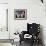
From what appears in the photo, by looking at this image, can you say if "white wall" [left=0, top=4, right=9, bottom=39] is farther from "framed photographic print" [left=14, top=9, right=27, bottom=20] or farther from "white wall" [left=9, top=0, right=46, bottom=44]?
"framed photographic print" [left=14, top=9, right=27, bottom=20]

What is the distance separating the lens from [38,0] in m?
5.31

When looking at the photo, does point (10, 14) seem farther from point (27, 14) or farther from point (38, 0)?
point (38, 0)

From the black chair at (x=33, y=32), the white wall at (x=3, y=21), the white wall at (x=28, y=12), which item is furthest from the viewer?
the white wall at (x=3, y=21)

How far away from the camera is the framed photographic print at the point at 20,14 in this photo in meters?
5.41

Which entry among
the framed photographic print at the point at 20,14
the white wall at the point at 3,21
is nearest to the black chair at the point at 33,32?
the framed photographic print at the point at 20,14

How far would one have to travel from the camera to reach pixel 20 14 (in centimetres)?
543

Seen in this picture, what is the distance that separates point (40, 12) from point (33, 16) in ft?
1.15

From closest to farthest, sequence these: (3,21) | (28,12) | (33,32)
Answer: (33,32) → (28,12) → (3,21)

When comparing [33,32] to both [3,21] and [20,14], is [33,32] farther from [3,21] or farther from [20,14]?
[3,21]

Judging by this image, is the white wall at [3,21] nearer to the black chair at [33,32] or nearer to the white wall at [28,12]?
the white wall at [28,12]

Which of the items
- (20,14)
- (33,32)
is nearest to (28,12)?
(20,14)

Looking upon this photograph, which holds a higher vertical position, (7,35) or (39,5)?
(39,5)

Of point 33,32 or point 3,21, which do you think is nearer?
point 33,32

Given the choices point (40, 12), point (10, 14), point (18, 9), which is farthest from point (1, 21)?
point (40, 12)
